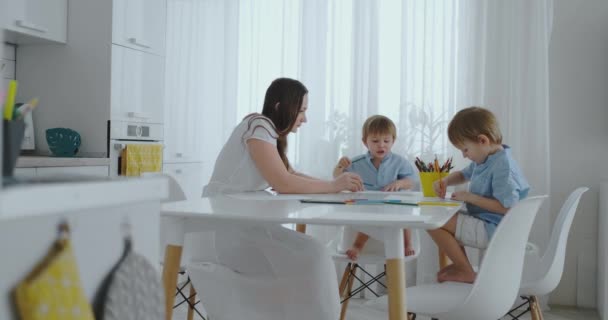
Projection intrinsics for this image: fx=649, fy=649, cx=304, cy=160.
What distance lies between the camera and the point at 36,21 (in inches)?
123

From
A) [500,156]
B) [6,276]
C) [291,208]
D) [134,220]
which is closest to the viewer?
[6,276]

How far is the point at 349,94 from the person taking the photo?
3857 millimetres

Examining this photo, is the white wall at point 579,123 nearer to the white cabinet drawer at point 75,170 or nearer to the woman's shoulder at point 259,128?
the woman's shoulder at point 259,128

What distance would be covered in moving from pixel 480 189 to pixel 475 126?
0.23 meters

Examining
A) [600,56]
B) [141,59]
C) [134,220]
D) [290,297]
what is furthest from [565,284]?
[134,220]

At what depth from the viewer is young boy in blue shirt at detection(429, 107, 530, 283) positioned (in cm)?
224

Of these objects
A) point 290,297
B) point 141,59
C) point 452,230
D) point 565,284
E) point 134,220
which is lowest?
point 565,284

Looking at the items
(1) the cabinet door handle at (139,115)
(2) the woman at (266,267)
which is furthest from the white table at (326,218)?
(1) the cabinet door handle at (139,115)

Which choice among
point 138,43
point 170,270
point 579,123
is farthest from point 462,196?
point 138,43

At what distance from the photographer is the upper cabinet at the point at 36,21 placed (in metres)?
2.98

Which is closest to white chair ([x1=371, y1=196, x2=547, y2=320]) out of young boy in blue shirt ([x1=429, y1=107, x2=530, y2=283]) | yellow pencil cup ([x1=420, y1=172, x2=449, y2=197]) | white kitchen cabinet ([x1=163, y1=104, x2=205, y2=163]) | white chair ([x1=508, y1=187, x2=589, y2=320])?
white chair ([x1=508, y1=187, x2=589, y2=320])

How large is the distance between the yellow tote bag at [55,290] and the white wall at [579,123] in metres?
3.29

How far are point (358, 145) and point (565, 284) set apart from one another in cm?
138

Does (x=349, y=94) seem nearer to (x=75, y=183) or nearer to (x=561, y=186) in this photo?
(x=561, y=186)
